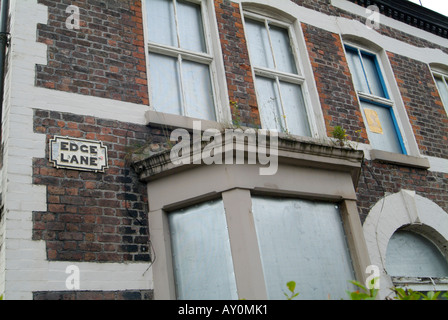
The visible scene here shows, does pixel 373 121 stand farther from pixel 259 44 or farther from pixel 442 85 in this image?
pixel 442 85

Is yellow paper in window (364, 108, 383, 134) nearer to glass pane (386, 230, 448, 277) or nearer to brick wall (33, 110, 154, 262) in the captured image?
glass pane (386, 230, 448, 277)

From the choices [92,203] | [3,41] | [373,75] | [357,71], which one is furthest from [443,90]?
[3,41]

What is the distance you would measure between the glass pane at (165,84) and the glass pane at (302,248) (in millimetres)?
1714

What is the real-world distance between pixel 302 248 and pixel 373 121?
11.4 feet

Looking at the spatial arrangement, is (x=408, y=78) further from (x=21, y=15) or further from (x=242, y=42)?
(x=21, y=15)

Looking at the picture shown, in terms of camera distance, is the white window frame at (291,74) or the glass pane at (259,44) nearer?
the white window frame at (291,74)

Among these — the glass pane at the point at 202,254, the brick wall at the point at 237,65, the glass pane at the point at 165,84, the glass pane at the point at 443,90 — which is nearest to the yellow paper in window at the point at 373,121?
the glass pane at the point at 443,90

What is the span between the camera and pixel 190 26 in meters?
6.71

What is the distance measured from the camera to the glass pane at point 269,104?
6.57 metres

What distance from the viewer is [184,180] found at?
16.8 feet

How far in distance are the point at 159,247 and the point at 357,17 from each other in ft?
18.5

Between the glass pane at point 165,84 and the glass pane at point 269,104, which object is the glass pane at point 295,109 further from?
the glass pane at point 165,84
